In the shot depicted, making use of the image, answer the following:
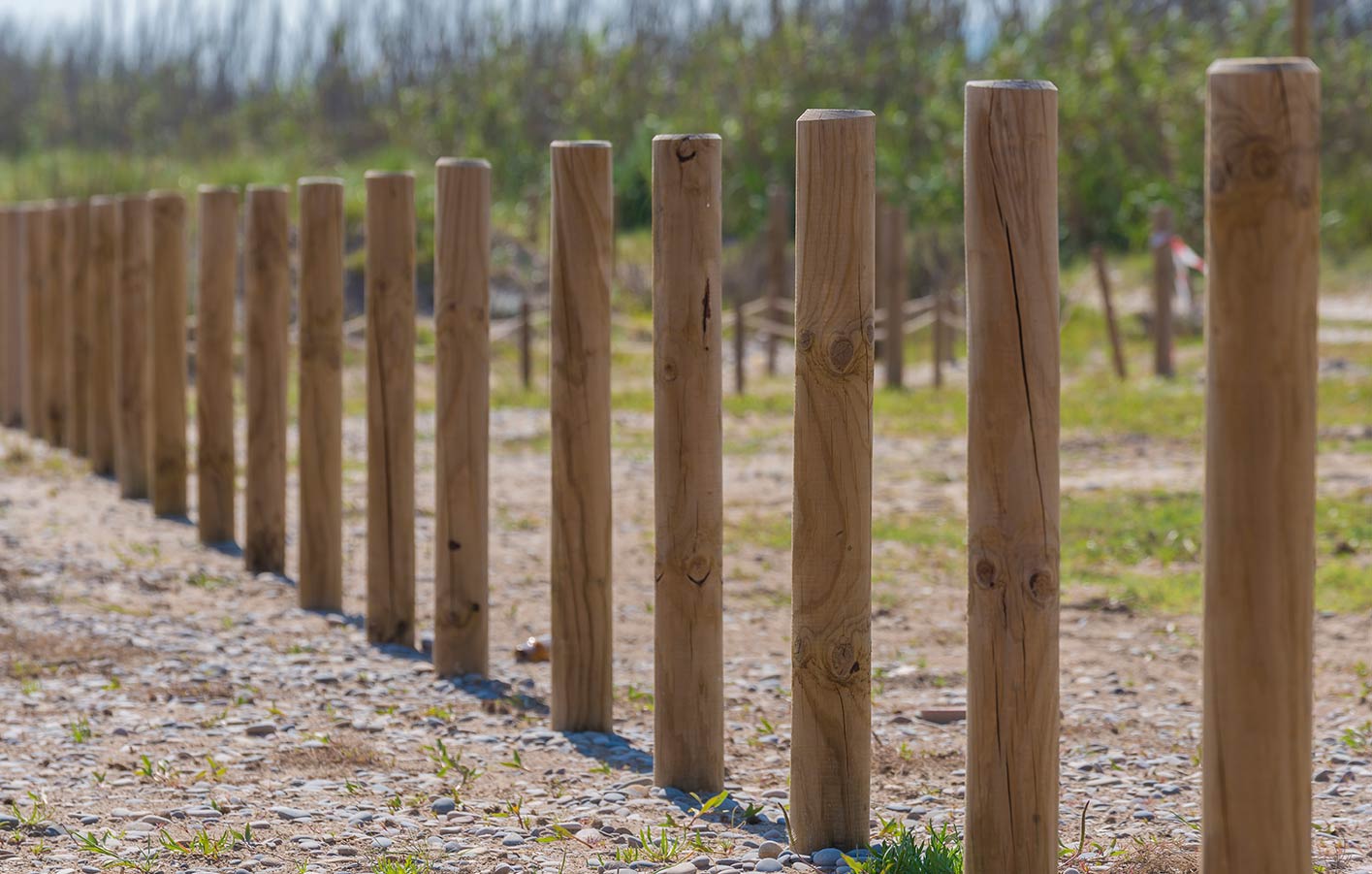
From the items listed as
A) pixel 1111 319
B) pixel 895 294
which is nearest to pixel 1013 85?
pixel 895 294

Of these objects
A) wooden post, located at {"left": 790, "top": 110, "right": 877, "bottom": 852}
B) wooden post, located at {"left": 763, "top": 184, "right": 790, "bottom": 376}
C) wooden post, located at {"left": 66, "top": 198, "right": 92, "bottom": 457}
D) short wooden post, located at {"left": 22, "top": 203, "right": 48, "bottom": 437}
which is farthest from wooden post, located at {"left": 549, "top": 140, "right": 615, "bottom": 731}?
wooden post, located at {"left": 763, "top": 184, "right": 790, "bottom": 376}

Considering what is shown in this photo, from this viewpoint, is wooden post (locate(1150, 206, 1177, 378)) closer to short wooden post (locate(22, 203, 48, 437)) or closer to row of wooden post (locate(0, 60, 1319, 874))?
short wooden post (locate(22, 203, 48, 437))

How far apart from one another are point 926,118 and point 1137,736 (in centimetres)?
1890

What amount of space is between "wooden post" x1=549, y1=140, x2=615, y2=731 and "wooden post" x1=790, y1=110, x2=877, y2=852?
96 centimetres

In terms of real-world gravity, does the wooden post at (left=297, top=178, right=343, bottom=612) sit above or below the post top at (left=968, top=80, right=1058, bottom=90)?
below

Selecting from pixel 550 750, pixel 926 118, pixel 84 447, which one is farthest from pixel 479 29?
pixel 550 750

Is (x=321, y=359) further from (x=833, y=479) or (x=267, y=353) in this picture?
(x=833, y=479)

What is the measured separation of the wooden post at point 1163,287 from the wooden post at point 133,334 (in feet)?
30.2

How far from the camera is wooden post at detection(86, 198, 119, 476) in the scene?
26.8 ft

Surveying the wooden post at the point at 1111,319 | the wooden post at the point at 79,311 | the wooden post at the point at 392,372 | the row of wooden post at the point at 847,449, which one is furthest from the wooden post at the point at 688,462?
the wooden post at the point at 1111,319

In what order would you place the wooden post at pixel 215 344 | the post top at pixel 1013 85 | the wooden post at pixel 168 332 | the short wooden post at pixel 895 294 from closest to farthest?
the post top at pixel 1013 85
the wooden post at pixel 215 344
the wooden post at pixel 168 332
the short wooden post at pixel 895 294

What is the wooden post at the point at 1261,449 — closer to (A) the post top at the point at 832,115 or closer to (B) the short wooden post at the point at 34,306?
(A) the post top at the point at 832,115

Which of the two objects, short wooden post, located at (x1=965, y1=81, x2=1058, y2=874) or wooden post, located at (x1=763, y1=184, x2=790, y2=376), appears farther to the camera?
wooden post, located at (x1=763, y1=184, x2=790, y2=376)

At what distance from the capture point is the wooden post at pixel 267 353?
603 centimetres
